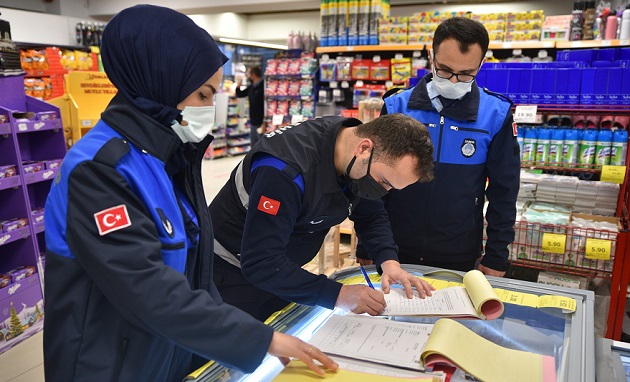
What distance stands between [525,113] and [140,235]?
298 centimetres

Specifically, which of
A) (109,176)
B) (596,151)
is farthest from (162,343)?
(596,151)

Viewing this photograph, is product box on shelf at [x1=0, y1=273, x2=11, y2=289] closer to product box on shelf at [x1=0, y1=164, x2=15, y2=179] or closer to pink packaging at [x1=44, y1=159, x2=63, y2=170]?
Result: product box on shelf at [x1=0, y1=164, x2=15, y2=179]

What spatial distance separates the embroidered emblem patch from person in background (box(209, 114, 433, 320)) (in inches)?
29.7

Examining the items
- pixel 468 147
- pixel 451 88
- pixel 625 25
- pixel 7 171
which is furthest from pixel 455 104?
pixel 625 25

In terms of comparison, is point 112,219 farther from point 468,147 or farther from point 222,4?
point 222,4

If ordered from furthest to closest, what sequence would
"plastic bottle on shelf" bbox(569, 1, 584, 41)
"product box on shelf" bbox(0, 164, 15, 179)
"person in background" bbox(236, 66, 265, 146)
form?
"person in background" bbox(236, 66, 265, 146) < "plastic bottle on shelf" bbox(569, 1, 584, 41) < "product box on shelf" bbox(0, 164, 15, 179)

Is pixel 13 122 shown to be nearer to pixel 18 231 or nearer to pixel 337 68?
pixel 18 231

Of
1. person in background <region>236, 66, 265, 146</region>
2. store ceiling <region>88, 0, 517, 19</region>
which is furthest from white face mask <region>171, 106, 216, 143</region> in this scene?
store ceiling <region>88, 0, 517, 19</region>

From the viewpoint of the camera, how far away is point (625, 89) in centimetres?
320

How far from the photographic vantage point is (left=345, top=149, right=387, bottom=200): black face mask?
67.8 inches

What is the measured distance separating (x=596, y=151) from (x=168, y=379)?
10.3 feet

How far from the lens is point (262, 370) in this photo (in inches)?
51.1

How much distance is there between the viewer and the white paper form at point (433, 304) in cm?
163

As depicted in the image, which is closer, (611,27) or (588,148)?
(588,148)
